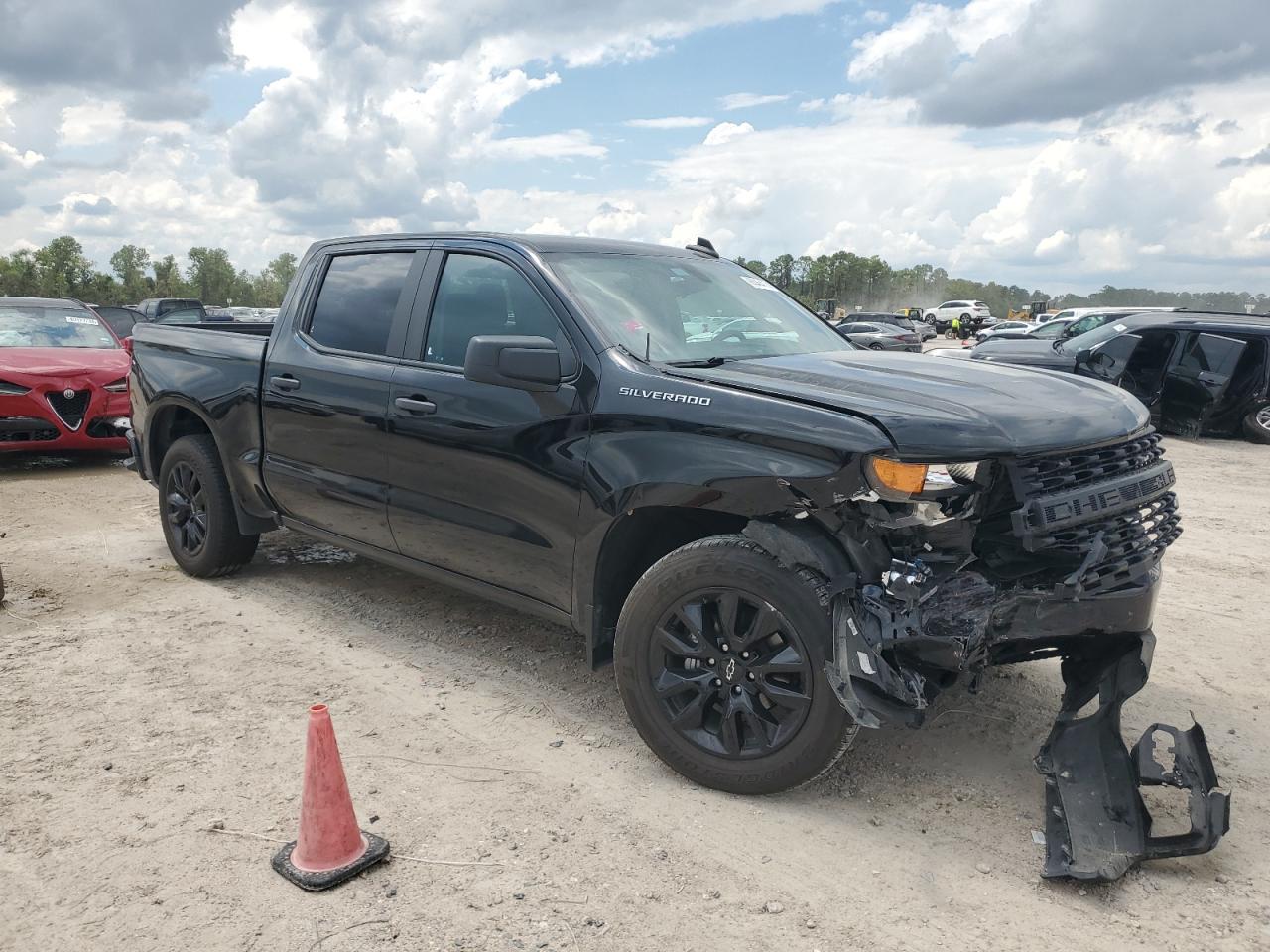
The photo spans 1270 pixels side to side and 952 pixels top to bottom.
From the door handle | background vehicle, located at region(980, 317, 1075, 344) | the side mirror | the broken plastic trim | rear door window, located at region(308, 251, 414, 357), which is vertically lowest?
the broken plastic trim

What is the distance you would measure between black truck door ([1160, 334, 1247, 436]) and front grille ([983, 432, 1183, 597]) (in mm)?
10112

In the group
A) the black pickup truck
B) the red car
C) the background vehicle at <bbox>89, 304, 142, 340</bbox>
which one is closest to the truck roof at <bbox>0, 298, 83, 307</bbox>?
the red car

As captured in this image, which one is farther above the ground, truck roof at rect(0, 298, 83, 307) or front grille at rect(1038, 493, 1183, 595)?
truck roof at rect(0, 298, 83, 307)

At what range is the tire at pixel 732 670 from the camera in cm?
301

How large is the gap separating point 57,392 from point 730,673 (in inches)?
329

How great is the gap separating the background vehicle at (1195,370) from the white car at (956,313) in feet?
137

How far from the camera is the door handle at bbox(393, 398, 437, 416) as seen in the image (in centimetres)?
404

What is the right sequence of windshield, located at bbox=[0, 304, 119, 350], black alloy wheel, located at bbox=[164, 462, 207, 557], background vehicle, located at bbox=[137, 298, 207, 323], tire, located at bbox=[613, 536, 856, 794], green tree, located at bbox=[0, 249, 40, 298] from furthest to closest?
green tree, located at bbox=[0, 249, 40, 298], background vehicle, located at bbox=[137, 298, 207, 323], windshield, located at bbox=[0, 304, 119, 350], black alloy wheel, located at bbox=[164, 462, 207, 557], tire, located at bbox=[613, 536, 856, 794]

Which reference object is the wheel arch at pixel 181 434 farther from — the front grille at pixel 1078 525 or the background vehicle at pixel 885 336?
the background vehicle at pixel 885 336

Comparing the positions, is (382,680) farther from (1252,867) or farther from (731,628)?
(1252,867)

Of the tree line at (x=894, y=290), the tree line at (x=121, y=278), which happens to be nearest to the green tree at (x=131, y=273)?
the tree line at (x=121, y=278)

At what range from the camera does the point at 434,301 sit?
4250 mm

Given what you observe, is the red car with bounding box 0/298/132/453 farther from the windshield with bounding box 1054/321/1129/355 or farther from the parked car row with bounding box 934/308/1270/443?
the windshield with bounding box 1054/321/1129/355

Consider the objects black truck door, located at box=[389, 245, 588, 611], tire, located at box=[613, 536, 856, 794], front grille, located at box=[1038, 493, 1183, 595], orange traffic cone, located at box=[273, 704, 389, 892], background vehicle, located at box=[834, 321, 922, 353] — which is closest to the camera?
orange traffic cone, located at box=[273, 704, 389, 892]
